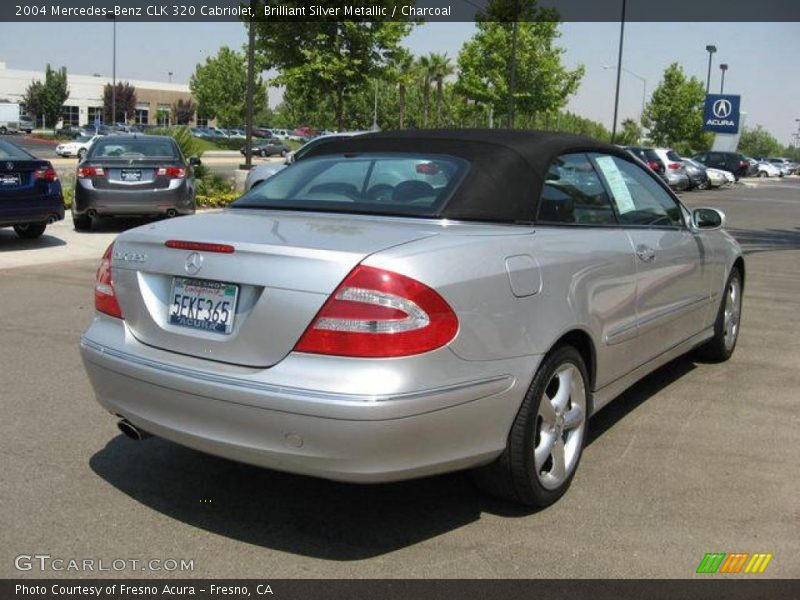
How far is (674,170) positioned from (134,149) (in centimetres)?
2286

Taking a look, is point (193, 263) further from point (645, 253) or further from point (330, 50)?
point (330, 50)

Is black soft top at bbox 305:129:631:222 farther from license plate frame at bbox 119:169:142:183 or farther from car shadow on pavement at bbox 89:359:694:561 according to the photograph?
license plate frame at bbox 119:169:142:183

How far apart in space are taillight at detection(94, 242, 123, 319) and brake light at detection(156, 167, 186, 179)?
9.27m

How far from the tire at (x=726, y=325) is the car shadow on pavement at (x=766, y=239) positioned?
7.65 m

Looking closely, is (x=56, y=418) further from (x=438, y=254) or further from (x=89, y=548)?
(x=438, y=254)

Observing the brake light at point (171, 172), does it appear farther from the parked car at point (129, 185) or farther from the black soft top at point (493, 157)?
the black soft top at point (493, 157)

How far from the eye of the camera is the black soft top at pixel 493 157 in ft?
11.9

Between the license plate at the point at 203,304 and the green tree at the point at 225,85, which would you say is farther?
the green tree at the point at 225,85

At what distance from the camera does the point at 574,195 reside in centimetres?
411

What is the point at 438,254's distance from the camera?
10.1 ft

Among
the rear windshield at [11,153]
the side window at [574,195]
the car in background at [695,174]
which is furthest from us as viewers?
the car in background at [695,174]

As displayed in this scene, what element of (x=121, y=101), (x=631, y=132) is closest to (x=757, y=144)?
(x=631, y=132)

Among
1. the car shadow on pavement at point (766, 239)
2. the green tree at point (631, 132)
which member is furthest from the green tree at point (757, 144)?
the car shadow on pavement at point (766, 239)
